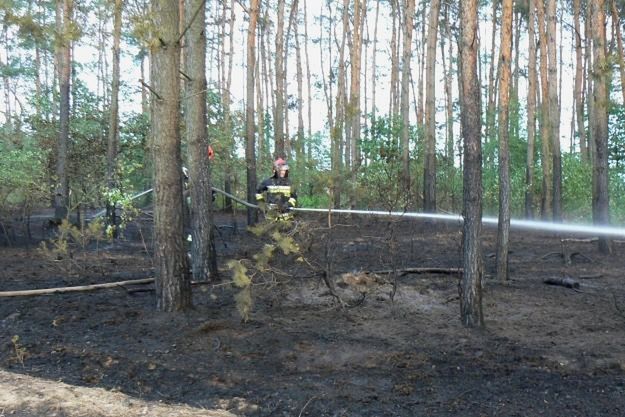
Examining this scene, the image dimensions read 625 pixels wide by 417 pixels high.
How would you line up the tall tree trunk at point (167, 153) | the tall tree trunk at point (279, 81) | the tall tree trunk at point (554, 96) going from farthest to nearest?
the tall tree trunk at point (279, 81), the tall tree trunk at point (554, 96), the tall tree trunk at point (167, 153)

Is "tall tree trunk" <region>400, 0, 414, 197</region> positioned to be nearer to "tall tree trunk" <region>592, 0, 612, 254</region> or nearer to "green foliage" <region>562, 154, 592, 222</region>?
"green foliage" <region>562, 154, 592, 222</region>

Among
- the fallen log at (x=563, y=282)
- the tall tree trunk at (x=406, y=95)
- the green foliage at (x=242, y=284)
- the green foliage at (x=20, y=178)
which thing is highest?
the tall tree trunk at (x=406, y=95)

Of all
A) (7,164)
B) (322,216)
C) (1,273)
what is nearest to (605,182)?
(322,216)

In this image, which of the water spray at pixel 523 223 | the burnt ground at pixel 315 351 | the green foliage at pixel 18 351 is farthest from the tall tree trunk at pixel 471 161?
the green foliage at pixel 18 351

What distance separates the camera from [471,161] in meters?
5.33

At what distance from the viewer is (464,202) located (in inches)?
212

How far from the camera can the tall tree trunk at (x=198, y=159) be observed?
23.0 ft

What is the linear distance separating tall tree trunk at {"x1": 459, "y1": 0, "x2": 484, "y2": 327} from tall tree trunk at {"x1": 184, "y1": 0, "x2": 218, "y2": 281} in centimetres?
318

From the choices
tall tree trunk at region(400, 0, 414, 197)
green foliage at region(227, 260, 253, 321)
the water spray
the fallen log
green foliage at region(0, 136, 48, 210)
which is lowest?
the fallen log

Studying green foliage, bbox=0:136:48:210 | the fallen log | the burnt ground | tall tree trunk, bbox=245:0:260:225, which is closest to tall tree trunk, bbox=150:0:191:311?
the burnt ground

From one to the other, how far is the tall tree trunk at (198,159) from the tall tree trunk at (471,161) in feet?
10.4

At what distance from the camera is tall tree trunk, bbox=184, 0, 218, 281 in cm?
701

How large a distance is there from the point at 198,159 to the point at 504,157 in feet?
12.8

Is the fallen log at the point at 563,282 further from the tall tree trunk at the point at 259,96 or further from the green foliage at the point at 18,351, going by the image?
the tall tree trunk at the point at 259,96
